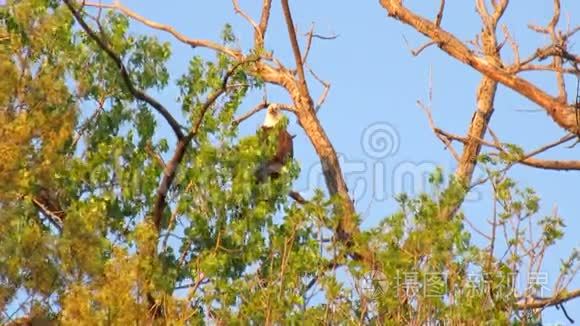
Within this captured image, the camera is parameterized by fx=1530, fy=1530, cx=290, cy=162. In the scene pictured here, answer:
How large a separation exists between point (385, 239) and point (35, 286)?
2262mm

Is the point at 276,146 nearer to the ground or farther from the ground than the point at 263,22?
nearer to the ground

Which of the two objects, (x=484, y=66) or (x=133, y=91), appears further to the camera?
(x=484, y=66)

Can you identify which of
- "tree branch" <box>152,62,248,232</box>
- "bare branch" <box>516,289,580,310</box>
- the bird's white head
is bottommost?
"bare branch" <box>516,289,580,310</box>

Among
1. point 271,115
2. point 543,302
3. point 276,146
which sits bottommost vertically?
point 543,302

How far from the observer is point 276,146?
39.8 ft

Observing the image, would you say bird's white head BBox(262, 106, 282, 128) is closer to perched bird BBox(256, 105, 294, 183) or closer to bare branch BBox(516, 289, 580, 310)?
perched bird BBox(256, 105, 294, 183)

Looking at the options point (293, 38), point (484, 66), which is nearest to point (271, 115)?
point (293, 38)

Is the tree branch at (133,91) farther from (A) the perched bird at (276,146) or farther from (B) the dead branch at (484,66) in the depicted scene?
(B) the dead branch at (484,66)

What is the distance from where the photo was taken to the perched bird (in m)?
11.9

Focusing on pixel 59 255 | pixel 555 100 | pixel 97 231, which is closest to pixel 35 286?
pixel 59 255

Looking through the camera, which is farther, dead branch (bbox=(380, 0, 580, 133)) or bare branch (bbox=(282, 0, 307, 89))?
bare branch (bbox=(282, 0, 307, 89))

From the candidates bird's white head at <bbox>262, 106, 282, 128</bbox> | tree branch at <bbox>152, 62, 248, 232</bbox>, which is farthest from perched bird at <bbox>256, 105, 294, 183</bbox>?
tree branch at <bbox>152, 62, 248, 232</bbox>

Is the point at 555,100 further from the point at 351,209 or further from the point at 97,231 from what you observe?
the point at 97,231

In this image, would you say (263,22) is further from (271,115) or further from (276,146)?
(276,146)
